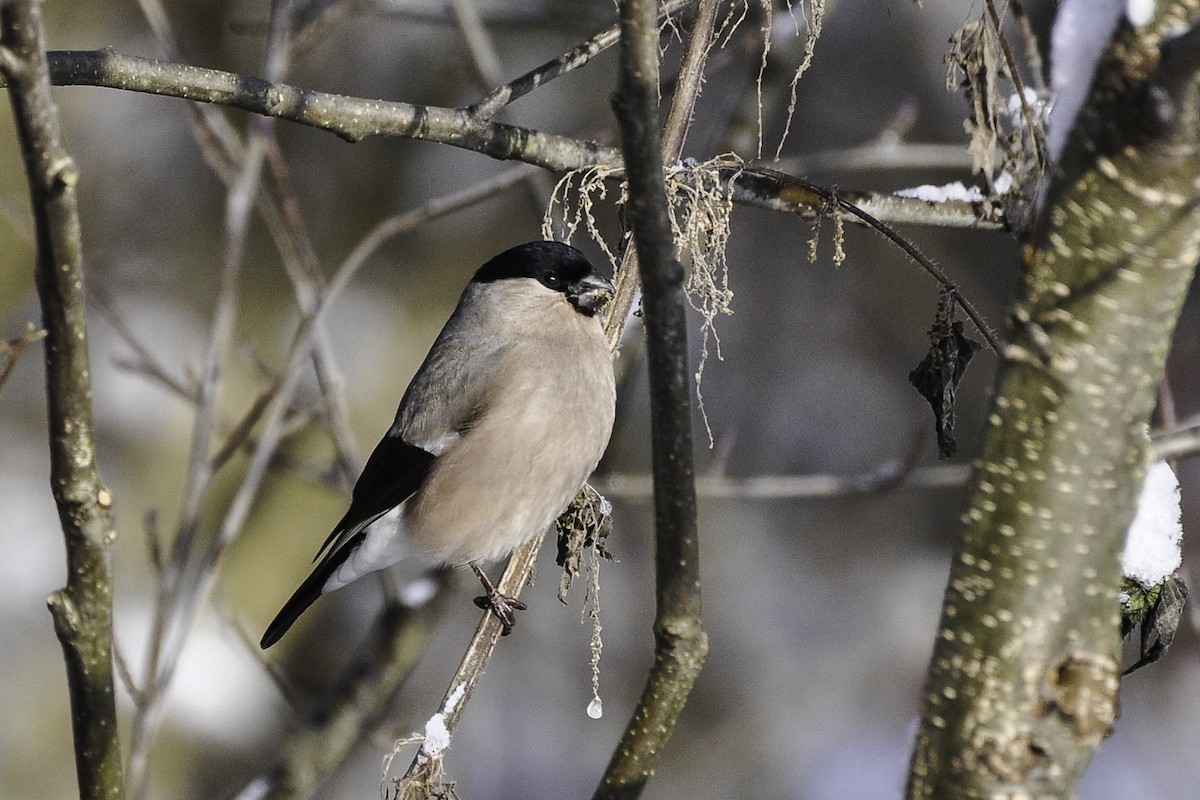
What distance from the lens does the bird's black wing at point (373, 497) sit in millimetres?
2965

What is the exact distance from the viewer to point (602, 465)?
4.17 meters

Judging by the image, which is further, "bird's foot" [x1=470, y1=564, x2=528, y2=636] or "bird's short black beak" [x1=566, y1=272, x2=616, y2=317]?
"bird's short black beak" [x1=566, y1=272, x2=616, y2=317]

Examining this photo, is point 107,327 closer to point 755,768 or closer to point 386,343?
point 386,343

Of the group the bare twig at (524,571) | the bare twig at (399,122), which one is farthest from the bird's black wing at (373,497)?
the bare twig at (399,122)

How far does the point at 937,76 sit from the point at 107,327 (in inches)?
166

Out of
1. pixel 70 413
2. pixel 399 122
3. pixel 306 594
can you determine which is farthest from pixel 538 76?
pixel 306 594

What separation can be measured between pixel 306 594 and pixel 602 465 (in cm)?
146

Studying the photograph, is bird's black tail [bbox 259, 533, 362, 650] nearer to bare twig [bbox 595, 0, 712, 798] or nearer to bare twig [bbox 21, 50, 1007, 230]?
bare twig [bbox 21, 50, 1007, 230]

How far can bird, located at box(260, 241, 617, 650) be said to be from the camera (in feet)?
9.16

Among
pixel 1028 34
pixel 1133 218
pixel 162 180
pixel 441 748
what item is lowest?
pixel 441 748

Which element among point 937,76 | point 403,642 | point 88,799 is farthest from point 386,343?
point 88,799

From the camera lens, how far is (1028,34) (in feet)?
7.30

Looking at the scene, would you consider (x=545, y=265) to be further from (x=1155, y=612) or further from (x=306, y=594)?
(x=1155, y=612)

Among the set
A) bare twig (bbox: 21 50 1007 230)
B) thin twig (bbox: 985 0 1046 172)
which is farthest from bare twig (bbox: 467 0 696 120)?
thin twig (bbox: 985 0 1046 172)
